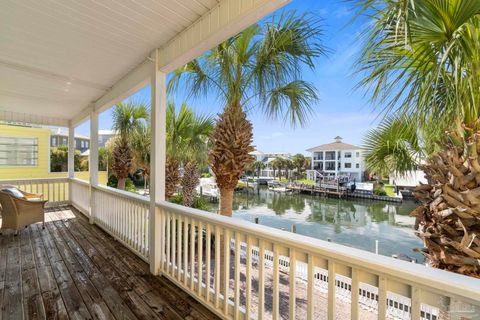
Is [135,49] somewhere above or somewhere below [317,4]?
below

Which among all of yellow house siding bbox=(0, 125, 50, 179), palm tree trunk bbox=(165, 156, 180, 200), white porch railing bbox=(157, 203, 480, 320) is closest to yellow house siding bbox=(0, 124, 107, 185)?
yellow house siding bbox=(0, 125, 50, 179)

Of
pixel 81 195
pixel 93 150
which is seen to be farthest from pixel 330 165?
pixel 81 195

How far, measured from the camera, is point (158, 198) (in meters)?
3.02

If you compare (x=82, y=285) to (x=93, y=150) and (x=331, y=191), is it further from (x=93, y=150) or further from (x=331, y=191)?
(x=331, y=191)

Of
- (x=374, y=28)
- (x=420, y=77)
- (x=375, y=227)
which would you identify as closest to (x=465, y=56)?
(x=420, y=77)

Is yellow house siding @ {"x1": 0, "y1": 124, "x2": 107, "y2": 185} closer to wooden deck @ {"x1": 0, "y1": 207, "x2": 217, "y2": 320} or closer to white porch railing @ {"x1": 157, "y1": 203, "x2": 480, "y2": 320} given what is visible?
wooden deck @ {"x1": 0, "y1": 207, "x2": 217, "y2": 320}

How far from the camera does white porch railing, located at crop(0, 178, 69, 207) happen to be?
6.49m

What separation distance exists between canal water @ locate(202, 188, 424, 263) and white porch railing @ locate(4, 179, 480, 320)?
5.96 m

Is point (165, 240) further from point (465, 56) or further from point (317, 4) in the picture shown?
point (317, 4)

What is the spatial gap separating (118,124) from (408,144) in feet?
23.2

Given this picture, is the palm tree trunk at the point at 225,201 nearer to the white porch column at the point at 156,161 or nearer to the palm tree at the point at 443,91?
the white porch column at the point at 156,161

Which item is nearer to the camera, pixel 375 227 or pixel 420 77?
pixel 420 77

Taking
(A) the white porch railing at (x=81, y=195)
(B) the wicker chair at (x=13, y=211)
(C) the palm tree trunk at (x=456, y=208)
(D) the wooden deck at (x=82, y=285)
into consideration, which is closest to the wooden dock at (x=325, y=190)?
(A) the white porch railing at (x=81, y=195)

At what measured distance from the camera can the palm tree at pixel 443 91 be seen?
54.4 inches
